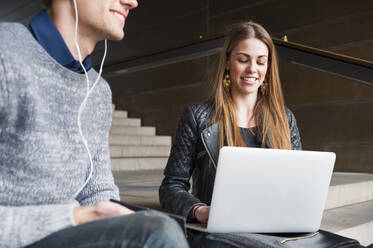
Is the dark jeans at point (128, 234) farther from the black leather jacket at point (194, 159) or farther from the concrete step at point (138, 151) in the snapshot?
the concrete step at point (138, 151)

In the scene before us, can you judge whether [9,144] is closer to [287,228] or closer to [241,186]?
[241,186]

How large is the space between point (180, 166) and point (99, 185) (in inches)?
26.7

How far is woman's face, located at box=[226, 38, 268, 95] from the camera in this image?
6.12 feet

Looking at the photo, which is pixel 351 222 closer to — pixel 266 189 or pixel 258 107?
pixel 258 107

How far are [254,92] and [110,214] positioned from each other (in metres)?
1.24

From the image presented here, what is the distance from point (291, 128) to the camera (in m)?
1.93

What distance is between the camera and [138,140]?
15.5ft

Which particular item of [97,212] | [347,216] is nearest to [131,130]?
[347,216]

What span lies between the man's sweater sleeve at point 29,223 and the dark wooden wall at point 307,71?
3.53 metres

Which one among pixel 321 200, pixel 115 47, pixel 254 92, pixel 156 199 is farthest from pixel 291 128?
pixel 115 47

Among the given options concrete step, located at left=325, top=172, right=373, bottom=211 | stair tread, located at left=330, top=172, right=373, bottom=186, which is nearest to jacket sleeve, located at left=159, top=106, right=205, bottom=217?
concrete step, located at left=325, top=172, right=373, bottom=211

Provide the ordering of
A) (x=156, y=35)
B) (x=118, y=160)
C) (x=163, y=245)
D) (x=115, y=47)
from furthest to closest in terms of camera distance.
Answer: (x=115, y=47) < (x=156, y=35) < (x=118, y=160) < (x=163, y=245)

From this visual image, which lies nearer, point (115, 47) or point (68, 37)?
point (68, 37)

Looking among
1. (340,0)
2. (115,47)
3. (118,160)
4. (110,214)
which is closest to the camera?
(110,214)
